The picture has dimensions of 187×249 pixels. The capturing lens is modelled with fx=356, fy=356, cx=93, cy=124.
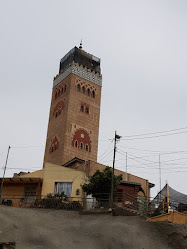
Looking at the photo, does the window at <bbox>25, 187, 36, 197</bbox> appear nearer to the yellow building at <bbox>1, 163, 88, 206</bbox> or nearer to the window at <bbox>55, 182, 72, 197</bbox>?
the yellow building at <bbox>1, 163, 88, 206</bbox>

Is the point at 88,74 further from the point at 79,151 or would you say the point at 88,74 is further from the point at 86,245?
the point at 86,245

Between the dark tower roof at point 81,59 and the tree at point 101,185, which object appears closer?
the tree at point 101,185

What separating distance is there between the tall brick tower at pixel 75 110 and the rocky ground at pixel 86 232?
29.1 metres

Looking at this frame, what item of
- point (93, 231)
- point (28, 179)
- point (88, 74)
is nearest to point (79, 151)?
point (88, 74)

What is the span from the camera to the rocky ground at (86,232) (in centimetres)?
2059

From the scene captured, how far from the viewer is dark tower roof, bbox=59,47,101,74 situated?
208 feet

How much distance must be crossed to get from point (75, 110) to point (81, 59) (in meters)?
11.7

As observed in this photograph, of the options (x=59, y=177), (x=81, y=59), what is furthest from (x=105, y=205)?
(x=81, y=59)

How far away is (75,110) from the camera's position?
57.1 m

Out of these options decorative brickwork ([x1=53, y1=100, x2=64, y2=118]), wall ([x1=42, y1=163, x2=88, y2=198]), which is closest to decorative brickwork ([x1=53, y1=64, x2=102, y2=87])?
decorative brickwork ([x1=53, y1=100, x2=64, y2=118])

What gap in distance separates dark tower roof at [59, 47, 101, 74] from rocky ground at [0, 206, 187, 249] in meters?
42.9

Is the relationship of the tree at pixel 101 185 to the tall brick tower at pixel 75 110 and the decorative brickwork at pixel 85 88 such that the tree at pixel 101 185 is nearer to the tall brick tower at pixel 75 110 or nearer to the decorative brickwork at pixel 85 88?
the tall brick tower at pixel 75 110

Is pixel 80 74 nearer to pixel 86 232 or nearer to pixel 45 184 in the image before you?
pixel 45 184

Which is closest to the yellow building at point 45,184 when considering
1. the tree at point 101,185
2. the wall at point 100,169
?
the wall at point 100,169
